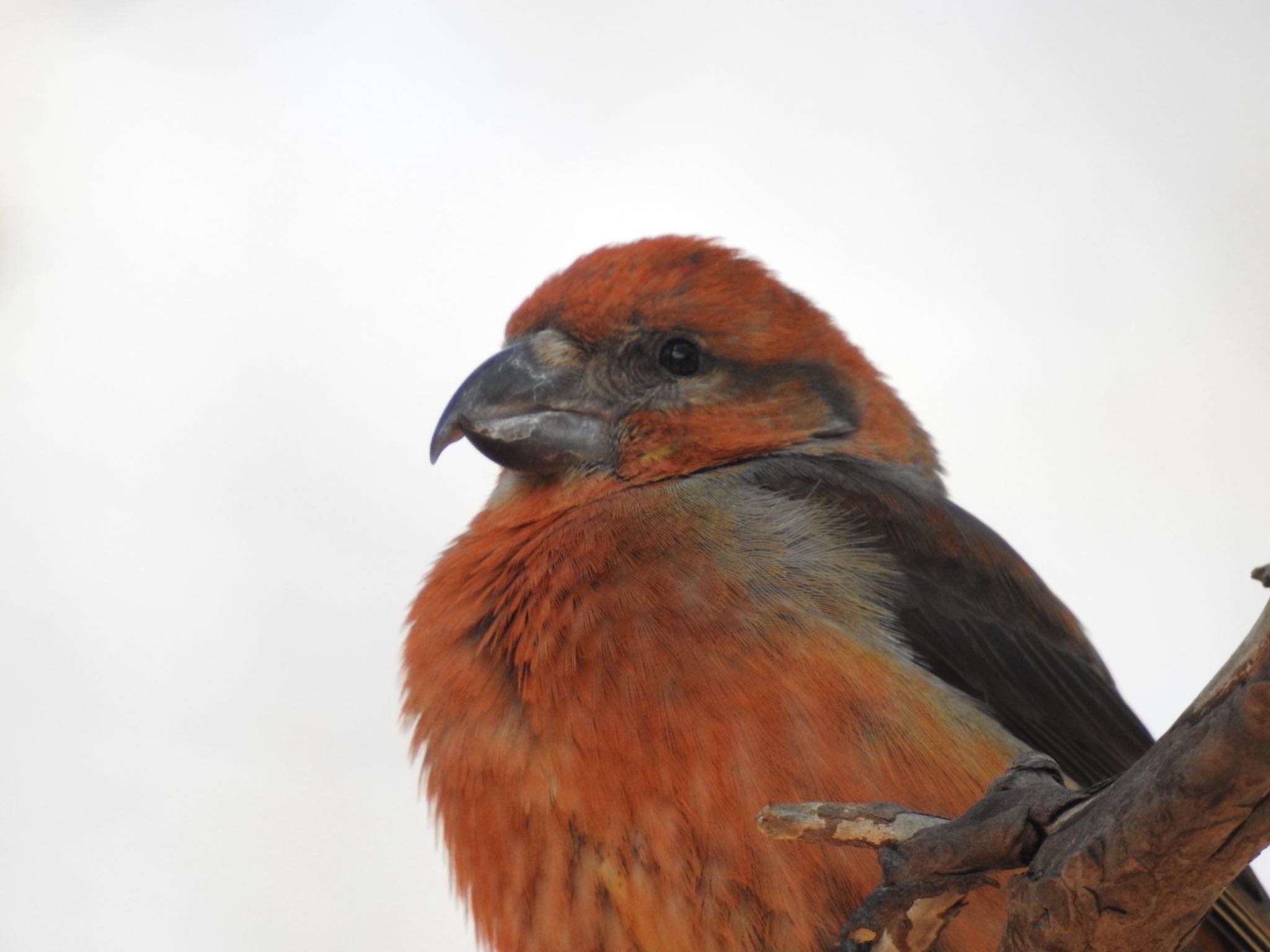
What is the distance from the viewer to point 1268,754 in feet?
4.25

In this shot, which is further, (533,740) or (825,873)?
(533,740)

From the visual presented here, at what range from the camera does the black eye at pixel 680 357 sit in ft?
9.75

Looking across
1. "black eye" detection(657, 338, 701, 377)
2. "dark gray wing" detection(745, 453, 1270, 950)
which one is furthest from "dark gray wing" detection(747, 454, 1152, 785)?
"black eye" detection(657, 338, 701, 377)

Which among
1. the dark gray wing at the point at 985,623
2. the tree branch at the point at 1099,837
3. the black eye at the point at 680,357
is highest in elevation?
the black eye at the point at 680,357

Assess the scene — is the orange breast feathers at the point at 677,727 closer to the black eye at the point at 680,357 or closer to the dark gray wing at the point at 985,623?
the dark gray wing at the point at 985,623

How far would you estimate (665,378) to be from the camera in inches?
116

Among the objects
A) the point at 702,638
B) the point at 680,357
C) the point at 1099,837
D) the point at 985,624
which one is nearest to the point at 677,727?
the point at 702,638

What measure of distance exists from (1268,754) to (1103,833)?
0.19 meters

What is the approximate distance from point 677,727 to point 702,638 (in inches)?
6.0

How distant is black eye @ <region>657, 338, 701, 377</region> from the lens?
2.97 m

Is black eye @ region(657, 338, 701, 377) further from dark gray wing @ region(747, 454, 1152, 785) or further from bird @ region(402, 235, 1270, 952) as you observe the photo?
dark gray wing @ region(747, 454, 1152, 785)

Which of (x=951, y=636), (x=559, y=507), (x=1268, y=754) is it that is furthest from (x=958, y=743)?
(x=1268, y=754)

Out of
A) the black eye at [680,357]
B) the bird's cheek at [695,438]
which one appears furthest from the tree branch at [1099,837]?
the black eye at [680,357]

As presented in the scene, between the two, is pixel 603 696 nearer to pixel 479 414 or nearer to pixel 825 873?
pixel 825 873
